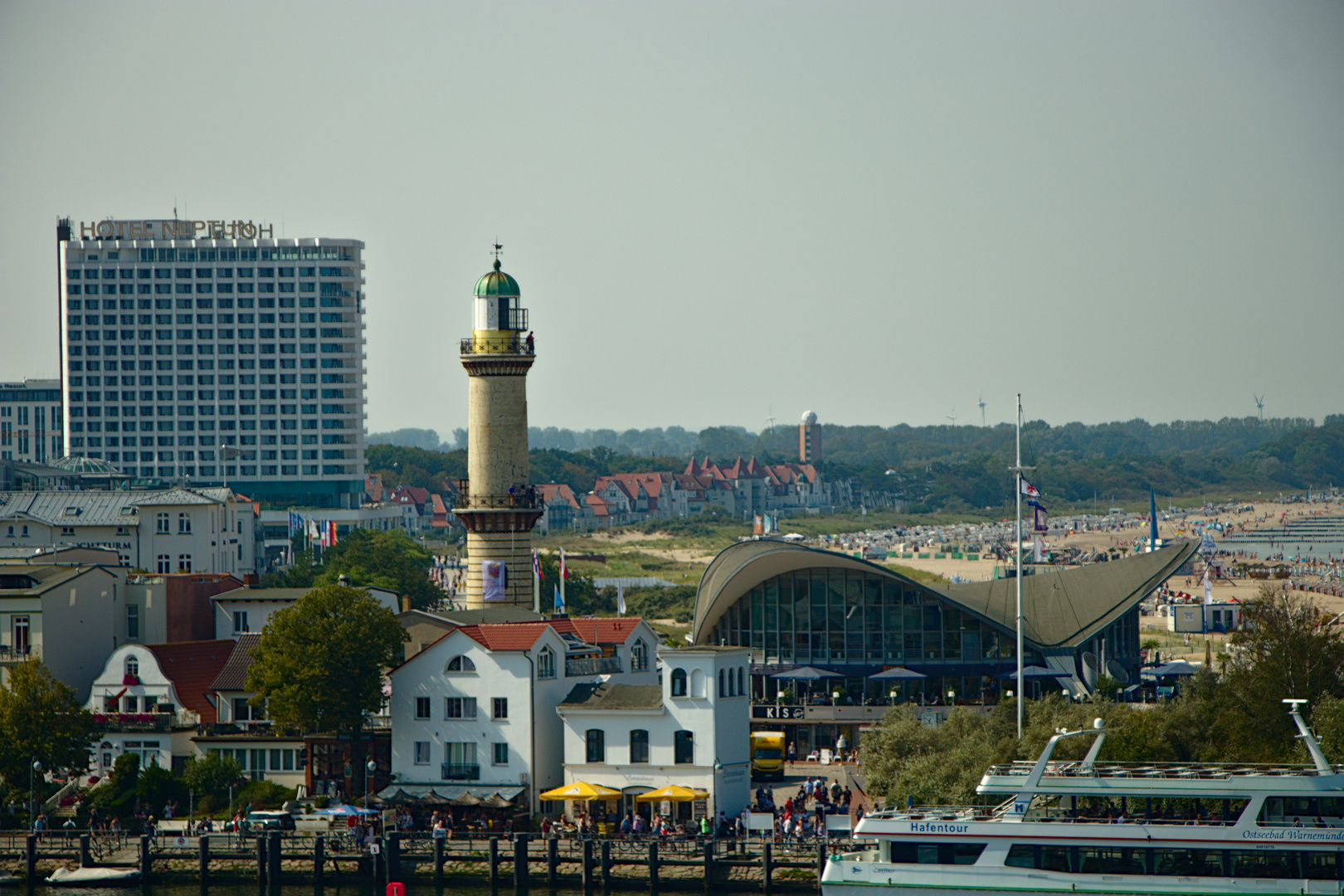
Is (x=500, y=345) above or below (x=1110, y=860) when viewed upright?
above

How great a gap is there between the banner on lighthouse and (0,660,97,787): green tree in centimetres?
1683

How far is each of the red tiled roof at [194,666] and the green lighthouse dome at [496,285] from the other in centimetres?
1676

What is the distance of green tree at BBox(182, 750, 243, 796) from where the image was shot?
56.0 meters

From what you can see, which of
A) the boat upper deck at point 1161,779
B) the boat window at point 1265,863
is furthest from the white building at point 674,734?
the boat window at point 1265,863

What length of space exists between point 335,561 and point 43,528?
1836 centimetres

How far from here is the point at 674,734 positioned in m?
53.1

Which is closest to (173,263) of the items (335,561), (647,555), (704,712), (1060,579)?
(647,555)

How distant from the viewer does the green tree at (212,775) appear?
5600 cm

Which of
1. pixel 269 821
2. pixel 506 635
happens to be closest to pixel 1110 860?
pixel 506 635

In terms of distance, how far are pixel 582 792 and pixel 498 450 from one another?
19743 millimetres

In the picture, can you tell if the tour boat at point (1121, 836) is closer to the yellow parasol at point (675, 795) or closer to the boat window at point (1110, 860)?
the boat window at point (1110, 860)

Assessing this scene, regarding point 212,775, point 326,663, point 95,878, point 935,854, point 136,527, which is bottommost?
point 95,878

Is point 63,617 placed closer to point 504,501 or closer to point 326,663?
point 326,663

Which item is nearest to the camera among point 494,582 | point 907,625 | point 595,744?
point 595,744
